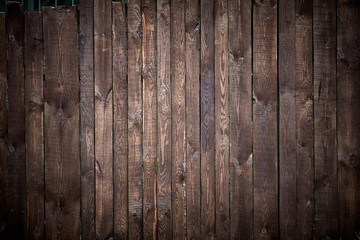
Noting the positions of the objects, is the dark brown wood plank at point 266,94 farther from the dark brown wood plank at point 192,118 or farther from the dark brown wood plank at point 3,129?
the dark brown wood plank at point 3,129

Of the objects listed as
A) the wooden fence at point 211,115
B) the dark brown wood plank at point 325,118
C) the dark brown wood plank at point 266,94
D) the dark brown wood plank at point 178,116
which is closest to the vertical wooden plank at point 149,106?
the wooden fence at point 211,115

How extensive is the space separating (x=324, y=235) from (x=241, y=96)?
1441 millimetres

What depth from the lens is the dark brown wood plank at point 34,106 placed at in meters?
1.77

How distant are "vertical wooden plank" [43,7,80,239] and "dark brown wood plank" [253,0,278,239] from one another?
1.60m

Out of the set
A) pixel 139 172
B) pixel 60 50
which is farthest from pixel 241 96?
pixel 60 50

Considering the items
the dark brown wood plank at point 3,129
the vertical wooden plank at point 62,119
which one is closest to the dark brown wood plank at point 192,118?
the vertical wooden plank at point 62,119

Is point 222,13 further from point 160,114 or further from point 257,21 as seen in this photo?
point 160,114

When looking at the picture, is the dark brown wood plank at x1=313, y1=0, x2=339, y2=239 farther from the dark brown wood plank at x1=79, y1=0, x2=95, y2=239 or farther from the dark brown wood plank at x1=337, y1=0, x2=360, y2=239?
the dark brown wood plank at x1=79, y1=0, x2=95, y2=239

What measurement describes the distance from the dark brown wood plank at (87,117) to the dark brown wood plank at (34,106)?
383 millimetres

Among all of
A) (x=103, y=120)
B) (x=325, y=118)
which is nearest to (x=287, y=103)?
(x=325, y=118)

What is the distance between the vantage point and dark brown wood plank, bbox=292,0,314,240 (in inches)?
67.9

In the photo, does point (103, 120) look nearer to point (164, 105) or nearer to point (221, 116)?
point (164, 105)

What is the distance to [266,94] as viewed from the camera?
1728mm

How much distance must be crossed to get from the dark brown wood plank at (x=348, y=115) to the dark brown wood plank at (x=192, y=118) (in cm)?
125
